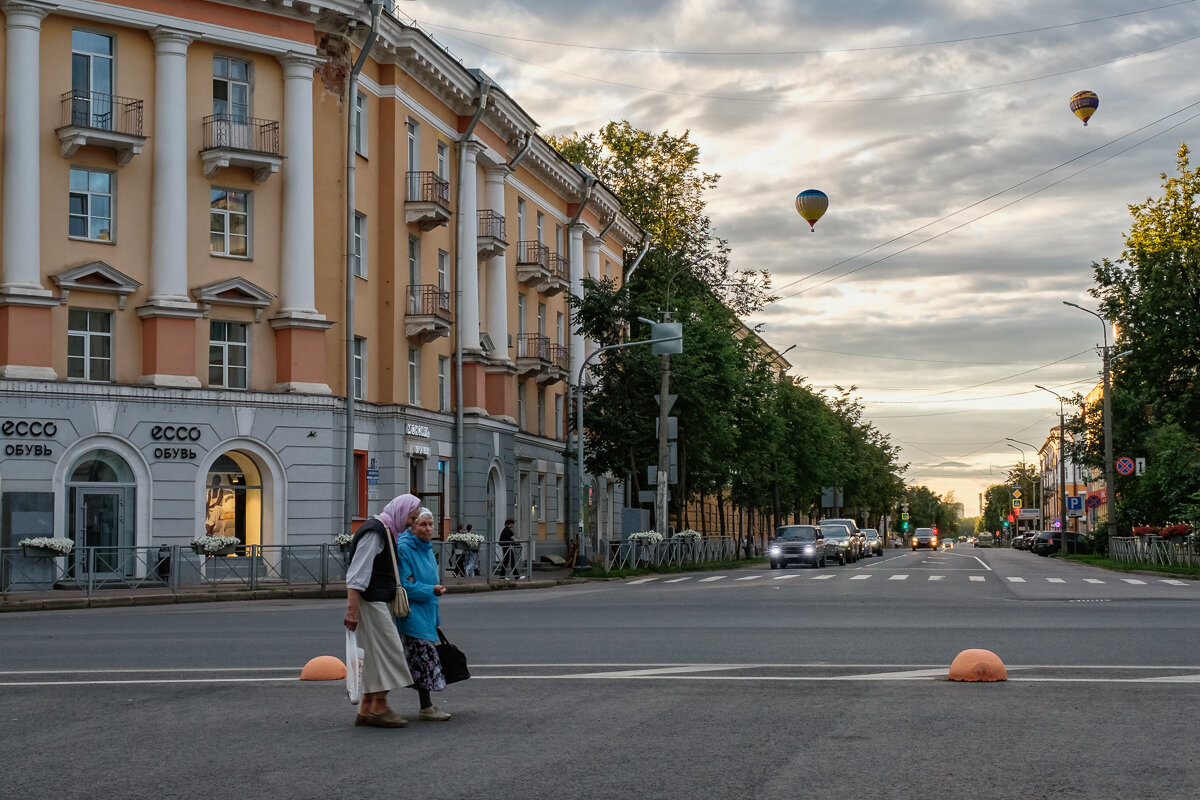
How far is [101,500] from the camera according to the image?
34406mm

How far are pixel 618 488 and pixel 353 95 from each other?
107 feet

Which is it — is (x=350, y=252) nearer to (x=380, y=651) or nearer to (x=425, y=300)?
(x=425, y=300)

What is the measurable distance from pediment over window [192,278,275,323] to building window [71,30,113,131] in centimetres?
443

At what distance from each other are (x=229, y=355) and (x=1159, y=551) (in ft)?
96.0

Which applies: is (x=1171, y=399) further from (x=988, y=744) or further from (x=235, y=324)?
(x=988, y=744)

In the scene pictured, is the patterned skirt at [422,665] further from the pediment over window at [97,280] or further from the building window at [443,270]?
the building window at [443,270]

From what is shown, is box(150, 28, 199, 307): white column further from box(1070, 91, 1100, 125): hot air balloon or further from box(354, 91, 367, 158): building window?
box(1070, 91, 1100, 125): hot air balloon

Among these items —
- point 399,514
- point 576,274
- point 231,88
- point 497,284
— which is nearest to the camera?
point 399,514

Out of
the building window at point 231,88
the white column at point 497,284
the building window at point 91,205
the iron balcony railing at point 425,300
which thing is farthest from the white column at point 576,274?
the building window at point 91,205

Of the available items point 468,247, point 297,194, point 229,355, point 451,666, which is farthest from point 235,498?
point 451,666

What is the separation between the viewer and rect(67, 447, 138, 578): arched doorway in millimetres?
33875

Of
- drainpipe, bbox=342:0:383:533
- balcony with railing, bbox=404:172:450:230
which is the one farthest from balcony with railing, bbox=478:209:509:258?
drainpipe, bbox=342:0:383:533

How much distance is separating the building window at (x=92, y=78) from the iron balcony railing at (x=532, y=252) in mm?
19908

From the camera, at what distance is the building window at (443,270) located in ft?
146
